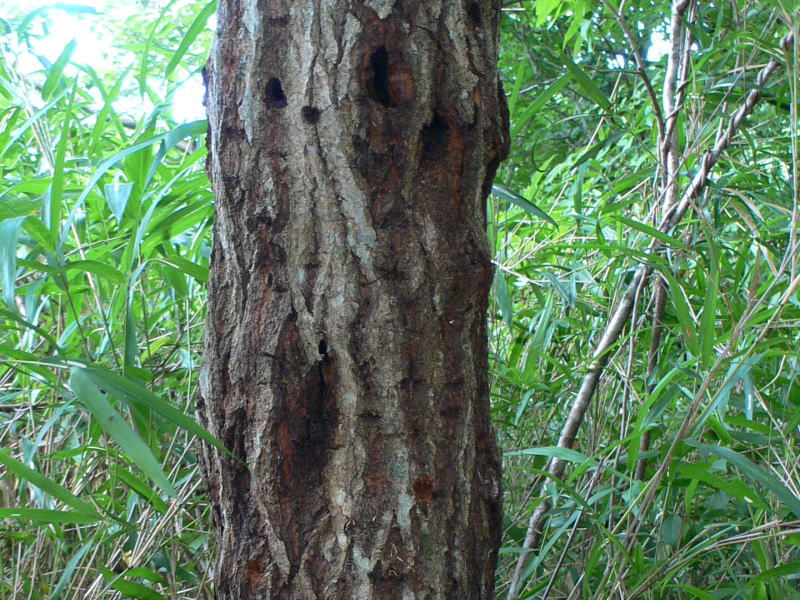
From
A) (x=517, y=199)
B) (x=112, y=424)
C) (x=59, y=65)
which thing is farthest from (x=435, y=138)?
(x=59, y=65)

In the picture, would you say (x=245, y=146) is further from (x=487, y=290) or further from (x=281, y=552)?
(x=281, y=552)

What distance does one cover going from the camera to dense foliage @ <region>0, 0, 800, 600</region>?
94 cm

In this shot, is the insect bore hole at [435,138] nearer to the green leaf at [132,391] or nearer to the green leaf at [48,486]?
the green leaf at [132,391]

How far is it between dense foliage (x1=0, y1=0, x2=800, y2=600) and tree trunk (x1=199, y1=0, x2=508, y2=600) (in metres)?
0.13

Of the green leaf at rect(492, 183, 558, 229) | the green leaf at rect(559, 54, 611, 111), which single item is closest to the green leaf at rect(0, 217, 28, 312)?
the green leaf at rect(492, 183, 558, 229)

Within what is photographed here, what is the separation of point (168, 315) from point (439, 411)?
3.25 feet

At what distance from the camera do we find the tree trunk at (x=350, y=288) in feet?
2.39

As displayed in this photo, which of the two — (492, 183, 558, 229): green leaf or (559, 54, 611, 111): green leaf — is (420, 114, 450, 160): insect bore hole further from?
(559, 54, 611, 111): green leaf

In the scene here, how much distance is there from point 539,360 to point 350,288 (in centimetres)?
78

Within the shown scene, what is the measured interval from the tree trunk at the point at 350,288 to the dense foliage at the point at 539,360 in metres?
0.13

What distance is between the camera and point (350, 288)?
0.73 meters

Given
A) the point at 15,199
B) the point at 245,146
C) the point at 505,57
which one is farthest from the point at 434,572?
the point at 505,57

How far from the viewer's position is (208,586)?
1175mm

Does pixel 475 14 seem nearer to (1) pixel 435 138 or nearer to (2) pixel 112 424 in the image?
(1) pixel 435 138
